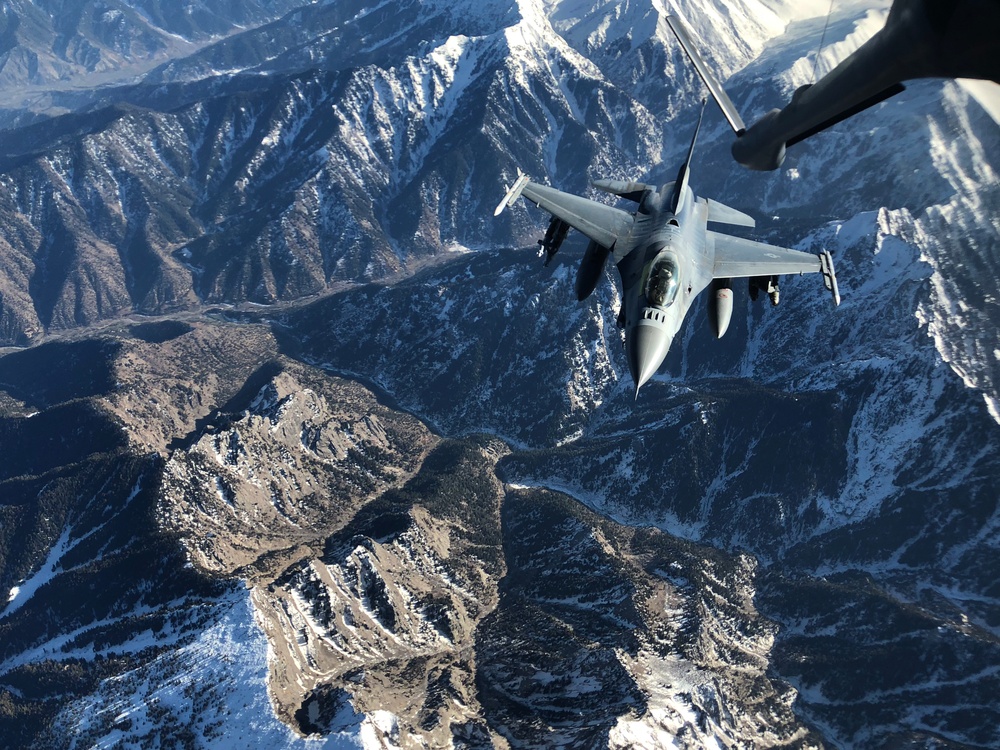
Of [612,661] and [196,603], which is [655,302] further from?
[196,603]

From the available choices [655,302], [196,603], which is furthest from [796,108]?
[196,603]

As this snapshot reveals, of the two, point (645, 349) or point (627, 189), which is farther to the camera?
point (627, 189)

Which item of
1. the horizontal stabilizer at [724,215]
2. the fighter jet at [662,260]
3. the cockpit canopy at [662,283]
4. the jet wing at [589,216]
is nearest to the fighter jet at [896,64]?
the fighter jet at [662,260]

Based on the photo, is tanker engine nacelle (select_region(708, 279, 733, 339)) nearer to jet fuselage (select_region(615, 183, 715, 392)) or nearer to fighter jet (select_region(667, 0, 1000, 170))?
jet fuselage (select_region(615, 183, 715, 392))

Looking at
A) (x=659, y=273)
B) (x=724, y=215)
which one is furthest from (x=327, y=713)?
(x=659, y=273)

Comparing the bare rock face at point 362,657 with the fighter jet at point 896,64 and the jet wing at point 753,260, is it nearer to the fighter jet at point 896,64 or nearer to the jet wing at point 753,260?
the jet wing at point 753,260

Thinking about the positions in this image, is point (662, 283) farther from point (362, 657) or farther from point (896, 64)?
point (362, 657)
